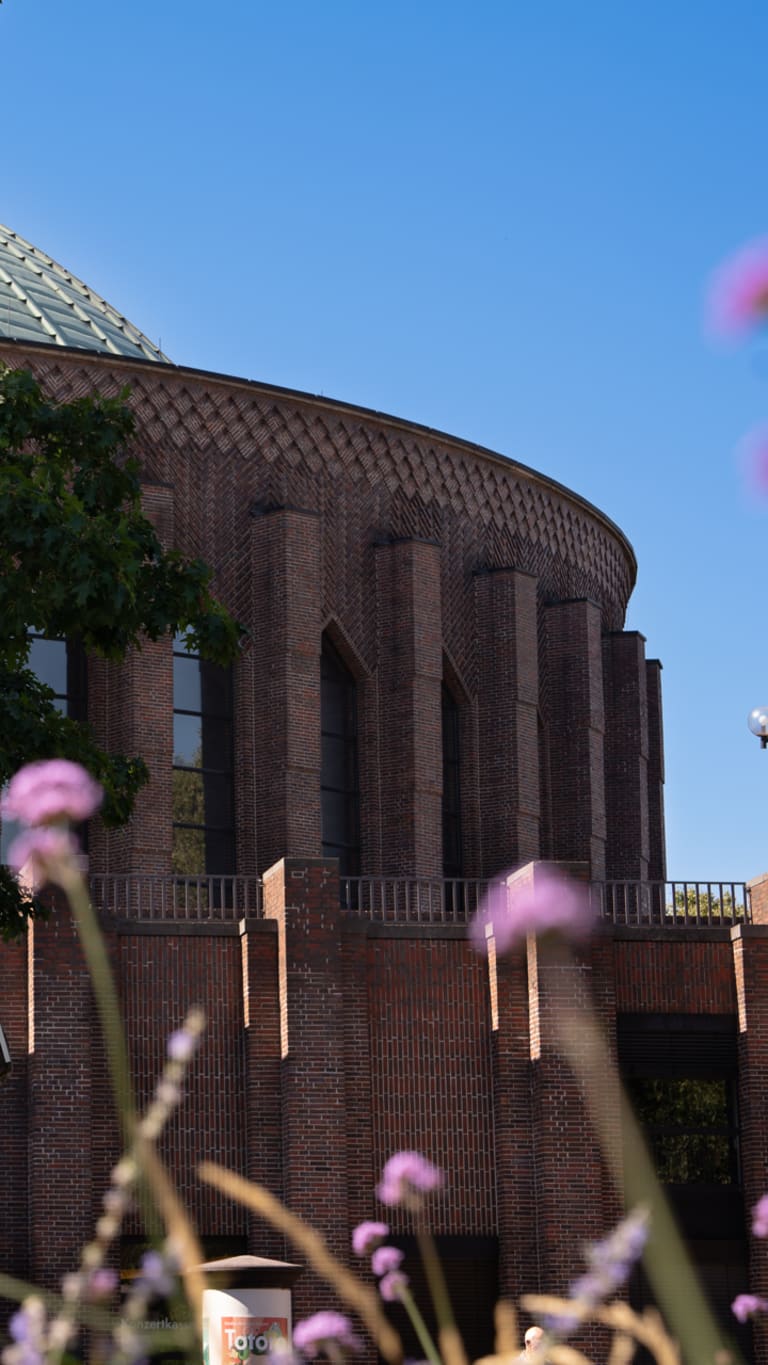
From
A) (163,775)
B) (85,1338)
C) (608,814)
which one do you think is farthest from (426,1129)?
(608,814)

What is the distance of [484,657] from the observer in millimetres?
39938

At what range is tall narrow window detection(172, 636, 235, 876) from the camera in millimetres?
35719

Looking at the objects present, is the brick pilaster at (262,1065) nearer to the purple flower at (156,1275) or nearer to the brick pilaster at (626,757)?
the brick pilaster at (626,757)

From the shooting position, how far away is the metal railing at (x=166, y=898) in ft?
98.3

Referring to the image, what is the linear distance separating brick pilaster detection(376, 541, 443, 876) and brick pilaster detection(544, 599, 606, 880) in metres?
3.74

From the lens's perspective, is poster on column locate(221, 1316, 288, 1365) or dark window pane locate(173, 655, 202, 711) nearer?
poster on column locate(221, 1316, 288, 1365)

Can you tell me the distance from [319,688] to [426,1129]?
984 centimetres

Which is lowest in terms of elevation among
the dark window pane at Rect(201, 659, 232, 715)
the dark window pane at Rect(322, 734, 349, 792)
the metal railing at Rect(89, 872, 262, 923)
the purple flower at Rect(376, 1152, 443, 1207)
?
Result: the purple flower at Rect(376, 1152, 443, 1207)

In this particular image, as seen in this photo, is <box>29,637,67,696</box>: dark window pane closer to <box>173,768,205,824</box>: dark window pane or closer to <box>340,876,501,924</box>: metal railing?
<box>173,768,205,824</box>: dark window pane

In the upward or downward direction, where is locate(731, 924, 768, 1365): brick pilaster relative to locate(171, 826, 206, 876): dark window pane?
downward

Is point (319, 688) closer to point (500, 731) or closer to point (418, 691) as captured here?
point (418, 691)

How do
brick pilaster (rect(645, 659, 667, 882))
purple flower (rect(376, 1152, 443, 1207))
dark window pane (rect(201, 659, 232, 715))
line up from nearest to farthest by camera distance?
1. purple flower (rect(376, 1152, 443, 1207))
2. dark window pane (rect(201, 659, 232, 715))
3. brick pilaster (rect(645, 659, 667, 882))

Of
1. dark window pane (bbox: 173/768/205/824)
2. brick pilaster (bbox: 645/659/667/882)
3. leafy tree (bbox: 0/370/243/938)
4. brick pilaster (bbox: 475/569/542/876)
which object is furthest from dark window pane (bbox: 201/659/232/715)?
leafy tree (bbox: 0/370/243/938)

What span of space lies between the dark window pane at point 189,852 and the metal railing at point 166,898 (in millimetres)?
479
